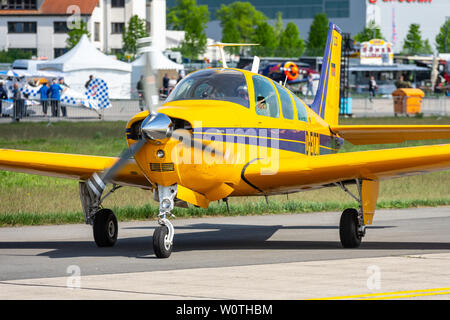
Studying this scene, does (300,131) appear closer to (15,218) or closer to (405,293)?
(405,293)

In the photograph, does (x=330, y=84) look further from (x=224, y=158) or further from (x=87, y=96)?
(x=87, y=96)

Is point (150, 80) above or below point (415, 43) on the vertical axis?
below

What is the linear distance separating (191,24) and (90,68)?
66.7 m

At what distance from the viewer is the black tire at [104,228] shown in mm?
12758

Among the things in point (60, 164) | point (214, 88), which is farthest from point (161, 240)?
point (60, 164)

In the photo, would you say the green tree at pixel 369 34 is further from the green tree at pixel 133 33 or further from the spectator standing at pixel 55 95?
the spectator standing at pixel 55 95

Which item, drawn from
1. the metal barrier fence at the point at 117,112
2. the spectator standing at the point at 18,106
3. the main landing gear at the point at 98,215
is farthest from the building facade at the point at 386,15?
the main landing gear at the point at 98,215

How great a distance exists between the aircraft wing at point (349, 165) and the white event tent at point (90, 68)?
47954 mm

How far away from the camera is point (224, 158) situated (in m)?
11.4

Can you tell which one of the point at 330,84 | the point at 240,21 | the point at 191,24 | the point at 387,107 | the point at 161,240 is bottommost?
the point at 387,107

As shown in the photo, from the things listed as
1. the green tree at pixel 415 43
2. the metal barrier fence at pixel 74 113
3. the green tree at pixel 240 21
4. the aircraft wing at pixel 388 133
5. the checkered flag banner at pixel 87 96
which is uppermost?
the green tree at pixel 240 21

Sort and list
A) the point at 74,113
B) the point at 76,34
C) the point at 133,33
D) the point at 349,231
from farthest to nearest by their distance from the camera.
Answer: the point at 133,33, the point at 76,34, the point at 74,113, the point at 349,231
